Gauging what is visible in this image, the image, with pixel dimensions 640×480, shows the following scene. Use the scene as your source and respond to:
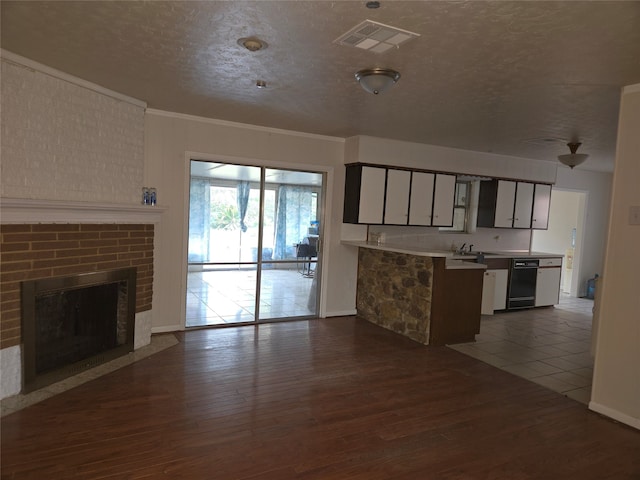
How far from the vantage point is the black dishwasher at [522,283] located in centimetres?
667

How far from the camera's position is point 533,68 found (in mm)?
2844

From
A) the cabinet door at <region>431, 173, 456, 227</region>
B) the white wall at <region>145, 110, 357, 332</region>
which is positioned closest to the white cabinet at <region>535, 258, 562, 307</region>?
the cabinet door at <region>431, 173, 456, 227</region>

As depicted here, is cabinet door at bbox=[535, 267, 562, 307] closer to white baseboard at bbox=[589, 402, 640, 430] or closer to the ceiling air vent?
white baseboard at bbox=[589, 402, 640, 430]

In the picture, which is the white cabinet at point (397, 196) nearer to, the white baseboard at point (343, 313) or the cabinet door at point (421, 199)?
the cabinet door at point (421, 199)

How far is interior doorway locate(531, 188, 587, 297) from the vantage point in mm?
8258

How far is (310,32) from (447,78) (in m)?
1.20

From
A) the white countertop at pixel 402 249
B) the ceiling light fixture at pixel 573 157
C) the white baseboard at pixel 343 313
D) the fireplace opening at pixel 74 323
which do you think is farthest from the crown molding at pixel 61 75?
the ceiling light fixture at pixel 573 157

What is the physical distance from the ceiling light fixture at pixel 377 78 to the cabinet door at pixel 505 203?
442cm

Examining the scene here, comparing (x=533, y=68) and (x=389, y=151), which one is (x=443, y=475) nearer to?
(x=533, y=68)

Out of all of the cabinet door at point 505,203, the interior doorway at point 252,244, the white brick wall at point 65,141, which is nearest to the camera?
the white brick wall at point 65,141

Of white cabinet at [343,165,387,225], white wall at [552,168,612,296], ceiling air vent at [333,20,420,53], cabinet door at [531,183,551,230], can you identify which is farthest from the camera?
white wall at [552,168,612,296]

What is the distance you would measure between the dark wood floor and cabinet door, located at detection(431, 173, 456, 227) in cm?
249

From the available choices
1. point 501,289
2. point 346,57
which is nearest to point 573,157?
point 501,289

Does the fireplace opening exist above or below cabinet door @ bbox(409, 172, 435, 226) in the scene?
below
